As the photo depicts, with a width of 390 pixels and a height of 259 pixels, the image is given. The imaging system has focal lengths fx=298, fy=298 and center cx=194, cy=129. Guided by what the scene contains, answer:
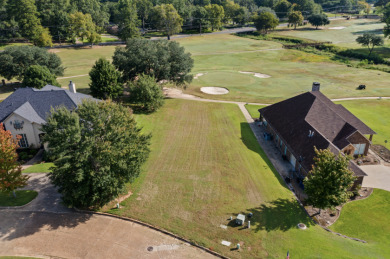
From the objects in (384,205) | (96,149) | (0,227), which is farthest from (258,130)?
(0,227)

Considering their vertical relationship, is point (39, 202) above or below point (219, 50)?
below

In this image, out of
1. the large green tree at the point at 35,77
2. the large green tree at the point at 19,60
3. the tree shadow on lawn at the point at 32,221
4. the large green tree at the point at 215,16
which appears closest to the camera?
the tree shadow on lawn at the point at 32,221

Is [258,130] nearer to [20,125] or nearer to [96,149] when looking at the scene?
[96,149]

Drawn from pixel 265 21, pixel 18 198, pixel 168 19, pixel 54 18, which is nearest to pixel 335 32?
pixel 265 21

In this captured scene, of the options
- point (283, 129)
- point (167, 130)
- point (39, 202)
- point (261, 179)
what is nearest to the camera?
point (39, 202)

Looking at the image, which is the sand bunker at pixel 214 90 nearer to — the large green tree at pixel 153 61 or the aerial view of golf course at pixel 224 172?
the aerial view of golf course at pixel 224 172

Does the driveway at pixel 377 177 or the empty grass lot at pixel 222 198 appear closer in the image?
the empty grass lot at pixel 222 198

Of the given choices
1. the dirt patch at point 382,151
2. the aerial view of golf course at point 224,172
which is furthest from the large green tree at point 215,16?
the dirt patch at point 382,151
